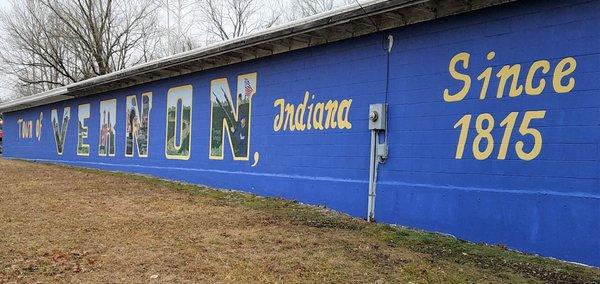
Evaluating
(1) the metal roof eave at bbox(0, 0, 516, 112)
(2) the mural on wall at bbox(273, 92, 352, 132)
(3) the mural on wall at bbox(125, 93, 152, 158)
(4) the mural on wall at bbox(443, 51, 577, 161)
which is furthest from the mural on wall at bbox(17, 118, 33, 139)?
(4) the mural on wall at bbox(443, 51, 577, 161)

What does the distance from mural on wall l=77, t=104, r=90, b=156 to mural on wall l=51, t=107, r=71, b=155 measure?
1.02 metres

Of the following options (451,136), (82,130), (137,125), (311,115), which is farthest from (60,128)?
(451,136)

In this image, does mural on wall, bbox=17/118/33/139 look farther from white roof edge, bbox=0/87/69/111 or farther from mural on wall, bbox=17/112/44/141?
white roof edge, bbox=0/87/69/111

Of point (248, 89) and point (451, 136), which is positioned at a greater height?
point (248, 89)

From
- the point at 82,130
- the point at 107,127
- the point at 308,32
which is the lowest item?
the point at 82,130

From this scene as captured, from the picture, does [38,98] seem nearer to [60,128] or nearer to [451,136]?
[60,128]

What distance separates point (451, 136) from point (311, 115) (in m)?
2.96

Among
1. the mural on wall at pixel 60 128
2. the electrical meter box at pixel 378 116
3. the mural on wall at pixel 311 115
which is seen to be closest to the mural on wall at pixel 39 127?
the mural on wall at pixel 60 128

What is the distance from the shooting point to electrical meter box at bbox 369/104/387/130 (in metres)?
7.99

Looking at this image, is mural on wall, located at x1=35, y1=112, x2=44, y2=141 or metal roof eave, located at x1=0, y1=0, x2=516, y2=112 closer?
metal roof eave, located at x1=0, y1=0, x2=516, y2=112

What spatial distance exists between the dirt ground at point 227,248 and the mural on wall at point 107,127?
6.61 meters

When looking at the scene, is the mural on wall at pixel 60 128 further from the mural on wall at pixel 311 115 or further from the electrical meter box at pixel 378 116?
the electrical meter box at pixel 378 116

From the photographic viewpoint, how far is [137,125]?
1486 centimetres

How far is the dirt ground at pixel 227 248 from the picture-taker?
511 cm
